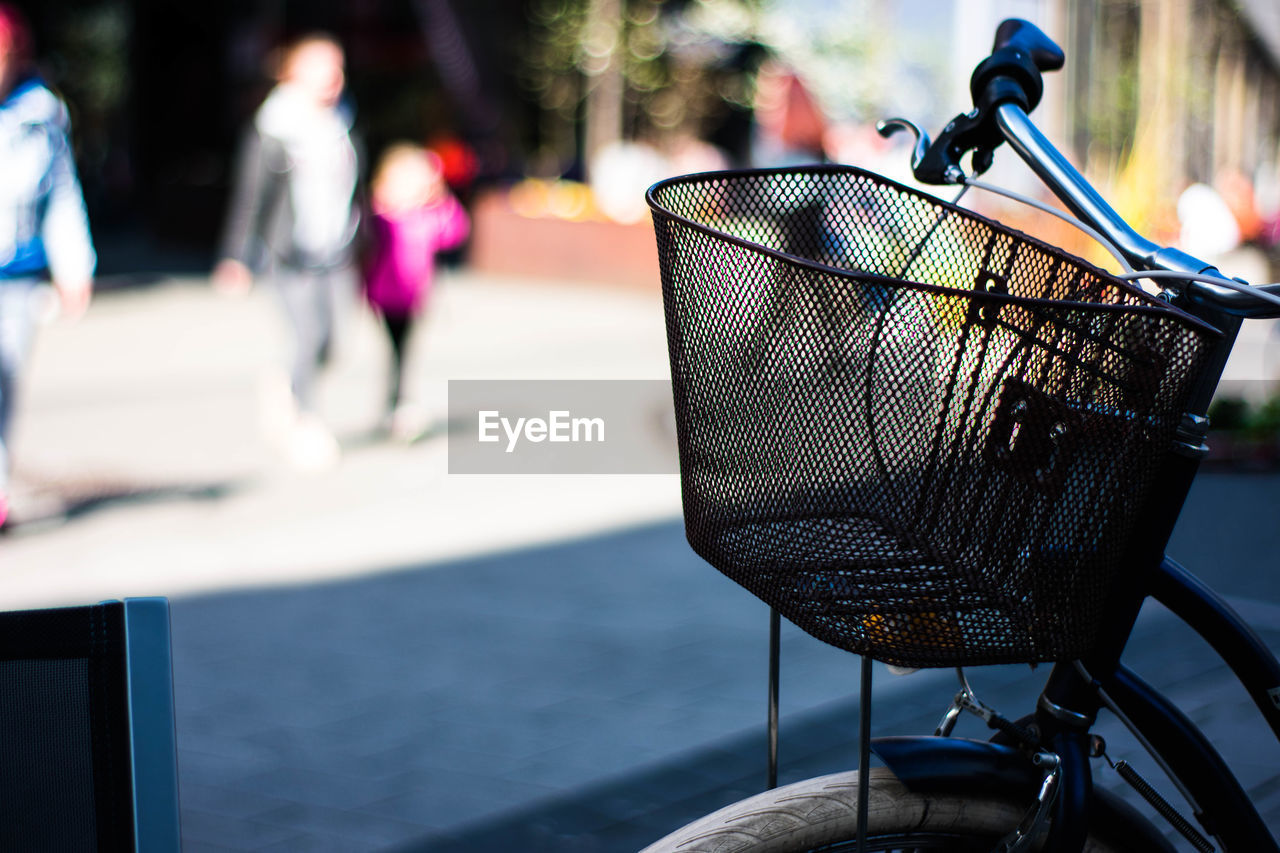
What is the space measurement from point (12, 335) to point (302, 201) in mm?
1861

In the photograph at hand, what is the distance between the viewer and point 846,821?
5.73 ft

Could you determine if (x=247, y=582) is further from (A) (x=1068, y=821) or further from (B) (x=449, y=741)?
(A) (x=1068, y=821)

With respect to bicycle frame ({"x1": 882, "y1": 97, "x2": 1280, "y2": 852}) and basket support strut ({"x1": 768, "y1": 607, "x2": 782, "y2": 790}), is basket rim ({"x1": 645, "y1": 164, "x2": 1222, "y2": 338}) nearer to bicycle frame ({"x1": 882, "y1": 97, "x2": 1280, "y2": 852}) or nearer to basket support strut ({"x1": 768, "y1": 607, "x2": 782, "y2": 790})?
bicycle frame ({"x1": 882, "y1": 97, "x2": 1280, "y2": 852})

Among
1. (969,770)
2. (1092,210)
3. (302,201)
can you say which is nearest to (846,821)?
(969,770)

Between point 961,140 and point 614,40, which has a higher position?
point 614,40

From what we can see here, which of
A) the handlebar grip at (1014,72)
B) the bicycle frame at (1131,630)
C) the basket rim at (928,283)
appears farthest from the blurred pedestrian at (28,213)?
the bicycle frame at (1131,630)

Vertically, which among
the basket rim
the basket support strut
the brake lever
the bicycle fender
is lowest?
the bicycle fender

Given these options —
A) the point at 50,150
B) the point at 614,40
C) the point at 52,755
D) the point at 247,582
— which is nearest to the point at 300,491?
the point at 247,582

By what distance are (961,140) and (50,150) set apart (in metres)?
4.75

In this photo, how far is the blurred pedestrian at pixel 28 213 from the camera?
18.2ft

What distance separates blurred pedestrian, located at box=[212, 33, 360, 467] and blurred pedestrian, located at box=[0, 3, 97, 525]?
4.25 ft

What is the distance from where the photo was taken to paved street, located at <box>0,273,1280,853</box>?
11.6 ft

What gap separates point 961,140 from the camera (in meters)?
1.91

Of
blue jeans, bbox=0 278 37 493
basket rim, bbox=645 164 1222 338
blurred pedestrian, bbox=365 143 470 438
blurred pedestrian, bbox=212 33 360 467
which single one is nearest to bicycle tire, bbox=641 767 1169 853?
basket rim, bbox=645 164 1222 338
